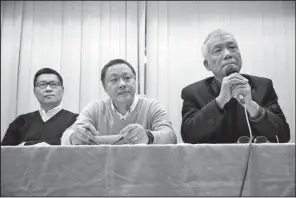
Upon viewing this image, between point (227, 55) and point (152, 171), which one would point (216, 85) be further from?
point (152, 171)

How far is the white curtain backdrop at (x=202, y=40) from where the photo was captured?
2.70 metres

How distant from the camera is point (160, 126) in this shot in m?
1.40

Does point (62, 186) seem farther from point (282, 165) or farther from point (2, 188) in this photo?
point (282, 165)

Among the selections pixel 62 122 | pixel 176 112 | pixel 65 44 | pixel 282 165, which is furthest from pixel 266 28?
pixel 282 165

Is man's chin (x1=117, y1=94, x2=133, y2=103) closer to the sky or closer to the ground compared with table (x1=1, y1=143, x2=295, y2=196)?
closer to the sky

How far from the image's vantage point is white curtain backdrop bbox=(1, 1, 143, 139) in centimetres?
276

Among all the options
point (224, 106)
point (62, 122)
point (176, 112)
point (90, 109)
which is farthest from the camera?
point (176, 112)

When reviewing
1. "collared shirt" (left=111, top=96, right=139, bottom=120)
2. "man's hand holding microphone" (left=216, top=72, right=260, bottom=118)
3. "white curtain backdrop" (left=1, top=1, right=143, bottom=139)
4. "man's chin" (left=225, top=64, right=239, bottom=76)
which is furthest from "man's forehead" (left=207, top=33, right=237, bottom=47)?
"white curtain backdrop" (left=1, top=1, right=143, bottom=139)

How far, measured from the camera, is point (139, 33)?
2.79 meters

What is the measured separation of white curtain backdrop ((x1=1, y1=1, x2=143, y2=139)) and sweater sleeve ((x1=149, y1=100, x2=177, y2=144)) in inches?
49.5

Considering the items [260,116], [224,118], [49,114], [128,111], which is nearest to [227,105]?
[224,118]

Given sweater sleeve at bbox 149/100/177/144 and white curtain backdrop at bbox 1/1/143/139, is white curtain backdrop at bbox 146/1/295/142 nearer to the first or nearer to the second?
white curtain backdrop at bbox 1/1/143/139

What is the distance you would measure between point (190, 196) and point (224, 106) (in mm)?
650

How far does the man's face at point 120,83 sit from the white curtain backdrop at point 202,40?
3.89 feet
